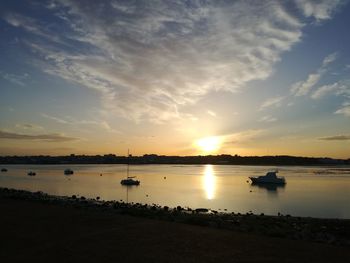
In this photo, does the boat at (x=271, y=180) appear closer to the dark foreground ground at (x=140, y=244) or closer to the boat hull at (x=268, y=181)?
the boat hull at (x=268, y=181)

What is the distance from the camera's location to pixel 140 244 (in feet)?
55.2

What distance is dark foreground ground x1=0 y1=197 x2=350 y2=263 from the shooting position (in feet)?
47.5

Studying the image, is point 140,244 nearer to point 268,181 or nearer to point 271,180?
point 271,180

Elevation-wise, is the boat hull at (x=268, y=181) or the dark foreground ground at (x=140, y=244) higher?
the boat hull at (x=268, y=181)

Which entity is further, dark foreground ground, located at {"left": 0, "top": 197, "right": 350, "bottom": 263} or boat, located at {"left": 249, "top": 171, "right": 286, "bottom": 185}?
boat, located at {"left": 249, "top": 171, "right": 286, "bottom": 185}

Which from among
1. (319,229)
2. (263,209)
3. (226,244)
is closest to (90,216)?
(226,244)

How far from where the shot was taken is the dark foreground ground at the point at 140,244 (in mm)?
14492

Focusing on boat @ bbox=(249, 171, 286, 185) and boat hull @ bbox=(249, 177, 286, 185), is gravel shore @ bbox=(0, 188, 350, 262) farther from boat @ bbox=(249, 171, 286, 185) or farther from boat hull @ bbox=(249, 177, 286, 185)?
boat @ bbox=(249, 171, 286, 185)

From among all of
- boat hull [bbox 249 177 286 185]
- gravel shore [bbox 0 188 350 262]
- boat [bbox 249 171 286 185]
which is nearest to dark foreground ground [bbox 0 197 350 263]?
gravel shore [bbox 0 188 350 262]

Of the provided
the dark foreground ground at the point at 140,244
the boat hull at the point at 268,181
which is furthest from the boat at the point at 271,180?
the dark foreground ground at the point at 140,244

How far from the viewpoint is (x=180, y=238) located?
1828 cm

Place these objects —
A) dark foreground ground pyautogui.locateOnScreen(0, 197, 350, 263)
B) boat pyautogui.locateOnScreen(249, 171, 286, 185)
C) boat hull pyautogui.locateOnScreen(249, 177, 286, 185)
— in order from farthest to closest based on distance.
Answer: boat pyautogui.locateOnScreen(249, 171, 286, 185) → boat hull pyautogui.locateOnScreen(249, 177, 286, 185) → dark foreground ground pyautogui.locateOnScreen(0, 197, 350, 263)

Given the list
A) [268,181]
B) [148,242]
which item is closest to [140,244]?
[148,242]

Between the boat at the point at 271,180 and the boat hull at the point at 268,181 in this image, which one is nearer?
the boat hull at the point at 268,181
